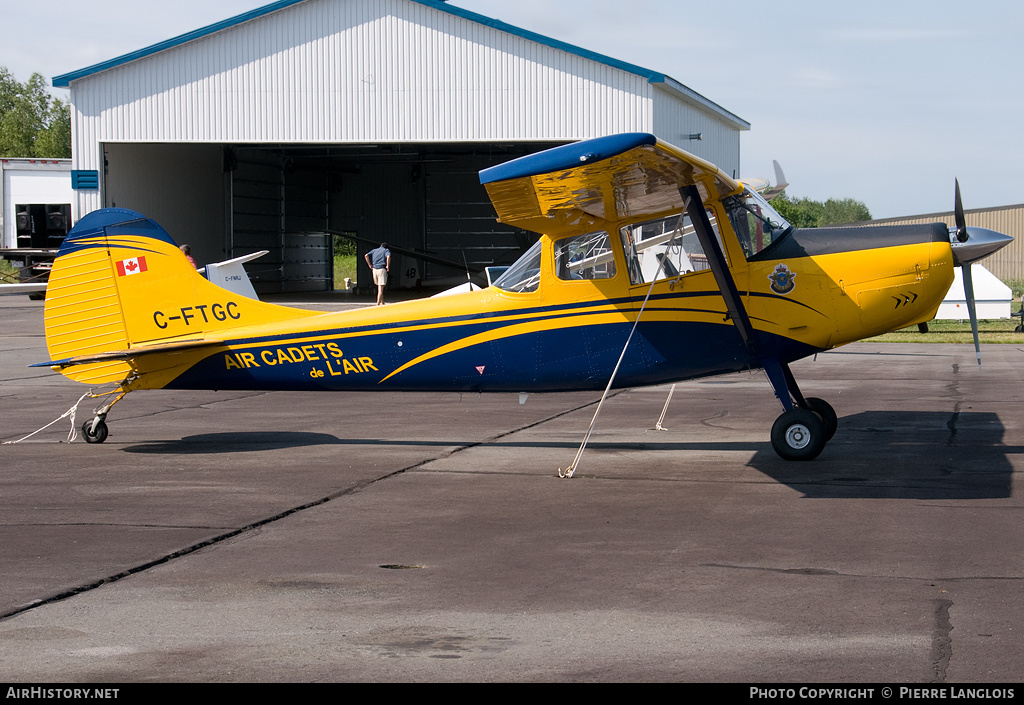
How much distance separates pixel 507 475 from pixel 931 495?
3351mm

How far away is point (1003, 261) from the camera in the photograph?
50438 mm

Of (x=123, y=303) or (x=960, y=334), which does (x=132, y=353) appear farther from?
(x=960, y=334)

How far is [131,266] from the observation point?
1036 centimetres

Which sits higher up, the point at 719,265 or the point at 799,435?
the point at 719,265

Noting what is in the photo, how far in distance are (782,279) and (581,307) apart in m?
1.78

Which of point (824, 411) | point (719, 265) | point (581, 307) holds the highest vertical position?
point (719, 265)

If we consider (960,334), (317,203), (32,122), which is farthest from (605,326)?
(32,122)

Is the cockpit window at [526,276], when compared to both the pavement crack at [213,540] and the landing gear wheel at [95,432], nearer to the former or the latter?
the pavement crack at [213,540]

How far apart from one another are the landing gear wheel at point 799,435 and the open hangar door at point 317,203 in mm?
27293

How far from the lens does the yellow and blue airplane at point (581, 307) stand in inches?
342

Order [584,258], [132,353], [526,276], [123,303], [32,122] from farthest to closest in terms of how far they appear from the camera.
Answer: [32,122] < [123,303] < [132,353] < [526,276] < [584,258]

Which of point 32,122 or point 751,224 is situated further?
point 32,122
